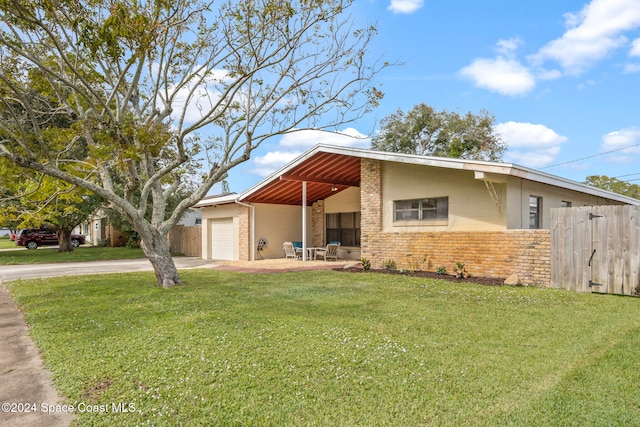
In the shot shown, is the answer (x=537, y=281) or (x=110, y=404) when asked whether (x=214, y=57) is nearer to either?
(x=110, y=404)

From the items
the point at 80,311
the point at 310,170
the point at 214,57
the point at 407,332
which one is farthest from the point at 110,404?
the point at 310,170

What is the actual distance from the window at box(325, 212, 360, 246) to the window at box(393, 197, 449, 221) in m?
5.19

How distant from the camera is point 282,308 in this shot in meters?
6.91

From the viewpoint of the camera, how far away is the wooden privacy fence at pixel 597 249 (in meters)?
8.25

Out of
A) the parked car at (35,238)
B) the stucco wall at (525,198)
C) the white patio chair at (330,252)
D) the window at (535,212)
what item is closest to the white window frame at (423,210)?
the stucco wall at (525,198)

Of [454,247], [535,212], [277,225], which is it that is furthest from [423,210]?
[277,225]

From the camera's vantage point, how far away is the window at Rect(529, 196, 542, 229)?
12.0m

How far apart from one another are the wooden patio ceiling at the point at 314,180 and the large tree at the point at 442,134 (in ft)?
45.3

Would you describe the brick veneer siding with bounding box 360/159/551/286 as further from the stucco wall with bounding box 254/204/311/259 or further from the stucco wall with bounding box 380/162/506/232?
the stucco wall with bounding box 254/204/311/259

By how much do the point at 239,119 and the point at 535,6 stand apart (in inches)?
342

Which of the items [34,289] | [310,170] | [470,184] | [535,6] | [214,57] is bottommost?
[34,289]

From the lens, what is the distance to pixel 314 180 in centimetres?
1655

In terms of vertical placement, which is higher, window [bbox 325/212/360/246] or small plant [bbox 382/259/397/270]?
window [bbox 325/212/360/246]

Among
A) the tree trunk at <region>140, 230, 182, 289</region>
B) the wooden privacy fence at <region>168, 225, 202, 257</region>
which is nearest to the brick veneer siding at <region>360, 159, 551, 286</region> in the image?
the tree trunk at <region>140, 230, 182, 289</region>
